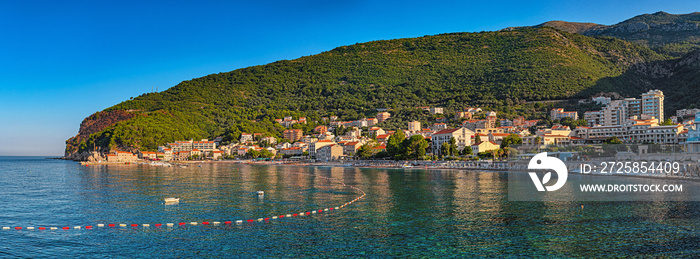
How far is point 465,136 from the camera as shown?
84.1m

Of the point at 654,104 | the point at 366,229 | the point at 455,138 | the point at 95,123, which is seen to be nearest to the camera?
the point at 366,229

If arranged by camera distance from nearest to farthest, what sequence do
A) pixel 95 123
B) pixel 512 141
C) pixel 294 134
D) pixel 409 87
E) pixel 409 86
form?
pixel 512 141
pixel 294 134
pixel 95 123
pixel 409 87
pixel 409 86

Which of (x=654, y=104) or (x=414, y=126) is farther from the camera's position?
(x=414, y=126)

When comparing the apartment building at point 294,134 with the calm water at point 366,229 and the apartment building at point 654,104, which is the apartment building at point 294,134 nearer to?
the apartment building at point 654,104

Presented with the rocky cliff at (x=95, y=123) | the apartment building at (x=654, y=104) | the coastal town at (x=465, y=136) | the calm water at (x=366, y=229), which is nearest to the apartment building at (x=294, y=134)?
the coastal town at (x=465, y=136)

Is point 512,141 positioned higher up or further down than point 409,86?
further down

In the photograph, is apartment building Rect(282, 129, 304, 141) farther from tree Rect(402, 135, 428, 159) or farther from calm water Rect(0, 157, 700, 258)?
calm water Rect(0, 157, 700, 258)

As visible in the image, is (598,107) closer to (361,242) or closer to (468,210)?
(468,210)

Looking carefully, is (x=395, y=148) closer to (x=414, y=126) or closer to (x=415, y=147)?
(x=415, y=147)

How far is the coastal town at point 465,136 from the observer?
75750mm

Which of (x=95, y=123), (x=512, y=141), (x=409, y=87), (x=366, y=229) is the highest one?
(x=409, y=87)

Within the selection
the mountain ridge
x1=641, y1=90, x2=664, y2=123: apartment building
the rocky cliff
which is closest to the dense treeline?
the mountain ridge

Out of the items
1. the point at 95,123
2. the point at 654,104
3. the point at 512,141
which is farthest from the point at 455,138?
the point at 95,123

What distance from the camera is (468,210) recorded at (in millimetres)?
24453
